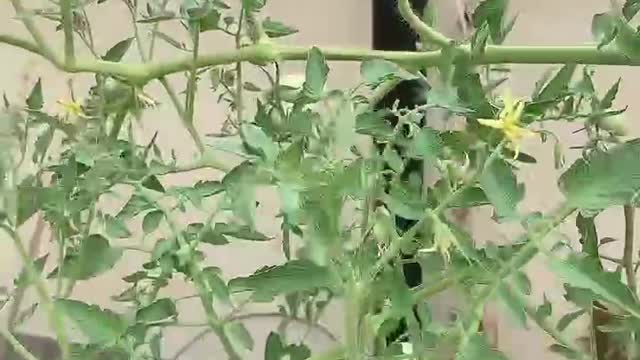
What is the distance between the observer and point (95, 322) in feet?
1.64

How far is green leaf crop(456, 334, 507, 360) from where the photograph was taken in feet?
1.41

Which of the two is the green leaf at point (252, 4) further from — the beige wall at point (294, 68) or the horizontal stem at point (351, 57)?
the beige wall at point (294, 68)

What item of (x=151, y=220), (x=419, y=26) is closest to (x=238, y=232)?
(x=151, y=220)

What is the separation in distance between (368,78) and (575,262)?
0.43ft

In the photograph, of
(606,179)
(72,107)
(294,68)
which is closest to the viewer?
(606,179)

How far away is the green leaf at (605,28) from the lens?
0.49 metres

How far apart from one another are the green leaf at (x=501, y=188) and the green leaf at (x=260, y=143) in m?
0.09

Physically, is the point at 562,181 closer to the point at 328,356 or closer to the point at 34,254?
the point at 328,356

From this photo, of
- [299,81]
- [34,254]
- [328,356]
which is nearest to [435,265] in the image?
[328,356]

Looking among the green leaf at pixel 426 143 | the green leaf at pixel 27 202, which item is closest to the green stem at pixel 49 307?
the green leaf at pixel 27 202

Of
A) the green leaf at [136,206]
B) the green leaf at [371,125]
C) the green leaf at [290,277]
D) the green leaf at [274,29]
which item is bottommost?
the green leaf at [290,277]

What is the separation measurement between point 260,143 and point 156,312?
12 cm

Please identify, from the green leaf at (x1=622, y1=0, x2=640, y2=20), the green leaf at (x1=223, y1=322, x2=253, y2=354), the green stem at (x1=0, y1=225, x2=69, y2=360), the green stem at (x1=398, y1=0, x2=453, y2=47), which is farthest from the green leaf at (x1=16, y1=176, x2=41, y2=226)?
the green leaf at (x1=622, y1=0, x2=640, y2=20)

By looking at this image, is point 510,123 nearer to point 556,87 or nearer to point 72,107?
point 556,87
